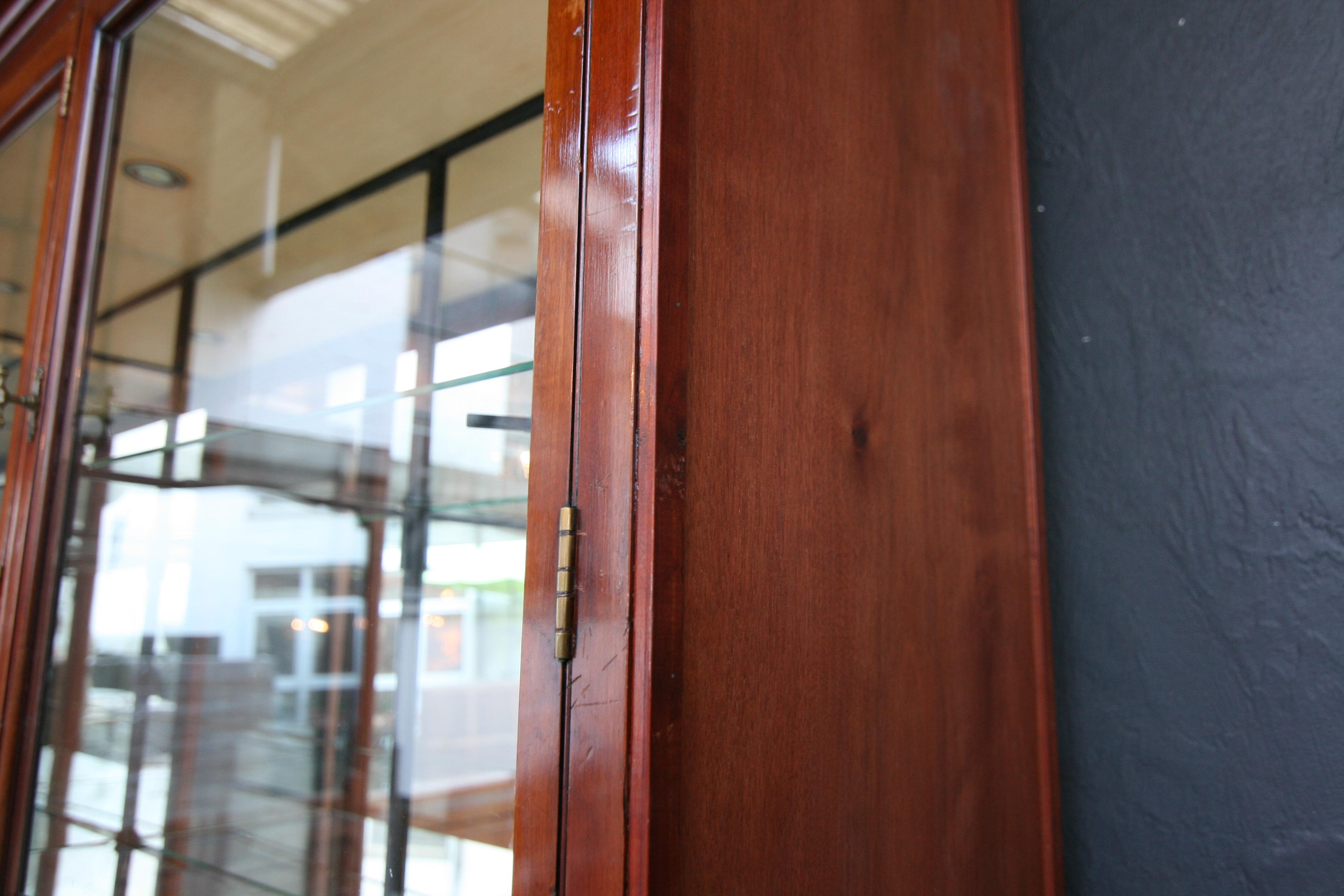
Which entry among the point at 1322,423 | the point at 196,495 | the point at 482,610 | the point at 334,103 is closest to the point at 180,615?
the point at 196,495

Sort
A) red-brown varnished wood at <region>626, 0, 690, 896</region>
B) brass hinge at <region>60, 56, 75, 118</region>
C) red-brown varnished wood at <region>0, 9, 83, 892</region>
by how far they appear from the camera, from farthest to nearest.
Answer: brass hinge at <region>60, 56, 75, 118</region> < red-brown varnished wood at <region>0, 9, 83, 892</region> < red-brown varnished wood at <region>626, 0, 690, 896</region>

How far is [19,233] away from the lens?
106 centimetres

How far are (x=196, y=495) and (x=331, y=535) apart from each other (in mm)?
760

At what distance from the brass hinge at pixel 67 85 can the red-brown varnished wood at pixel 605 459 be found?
781 mm

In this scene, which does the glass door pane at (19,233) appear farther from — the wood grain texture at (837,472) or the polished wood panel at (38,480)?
the wood grain texture at (837,472)

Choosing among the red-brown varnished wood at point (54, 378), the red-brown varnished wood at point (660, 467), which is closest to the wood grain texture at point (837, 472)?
the red-brown varnished wood at point (660, 467)

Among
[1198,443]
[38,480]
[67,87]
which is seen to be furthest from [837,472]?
[67,87]

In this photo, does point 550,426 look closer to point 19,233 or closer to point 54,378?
point 54,378

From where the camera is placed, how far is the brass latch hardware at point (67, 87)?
975mm

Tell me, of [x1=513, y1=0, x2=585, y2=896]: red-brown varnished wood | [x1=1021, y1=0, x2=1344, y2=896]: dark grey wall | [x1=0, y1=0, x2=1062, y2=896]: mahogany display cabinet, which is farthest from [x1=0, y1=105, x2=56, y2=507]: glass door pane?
[x1=1021, y1=0, x2=1344, y2=896]: dark grey wall

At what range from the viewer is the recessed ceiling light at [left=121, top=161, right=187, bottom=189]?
992 mm

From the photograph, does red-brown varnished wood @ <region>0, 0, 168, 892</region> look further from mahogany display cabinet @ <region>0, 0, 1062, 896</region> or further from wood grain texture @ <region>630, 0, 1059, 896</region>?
wood grain texture @ <region>630, 0, 1059, 896</region>

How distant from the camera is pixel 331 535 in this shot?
194 cm

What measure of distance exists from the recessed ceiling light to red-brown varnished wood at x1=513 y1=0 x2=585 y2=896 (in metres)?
0.69
